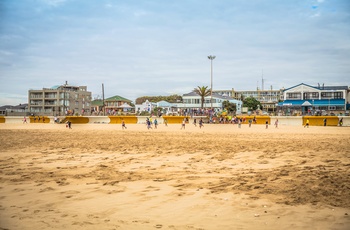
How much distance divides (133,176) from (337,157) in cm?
796

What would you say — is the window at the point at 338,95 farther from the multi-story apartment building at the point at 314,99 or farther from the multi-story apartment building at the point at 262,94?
the multi-story apartment building at the point at 262,94

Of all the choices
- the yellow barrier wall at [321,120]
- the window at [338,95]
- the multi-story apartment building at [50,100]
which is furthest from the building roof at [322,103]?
the multi-story apartment building at [50,100]

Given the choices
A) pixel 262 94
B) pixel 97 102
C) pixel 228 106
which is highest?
pixel 262 94

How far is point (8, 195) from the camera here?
260 inches

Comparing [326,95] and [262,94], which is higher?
[262,94]

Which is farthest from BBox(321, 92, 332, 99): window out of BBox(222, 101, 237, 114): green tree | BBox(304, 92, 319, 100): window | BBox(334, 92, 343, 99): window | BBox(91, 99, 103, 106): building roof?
BBox(91, 99, 103, 106): building roof

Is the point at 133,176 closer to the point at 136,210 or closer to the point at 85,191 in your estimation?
the point at 85,191

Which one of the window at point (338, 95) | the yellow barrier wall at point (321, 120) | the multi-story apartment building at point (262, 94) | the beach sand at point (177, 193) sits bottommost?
the beach sand at point (177, 193)

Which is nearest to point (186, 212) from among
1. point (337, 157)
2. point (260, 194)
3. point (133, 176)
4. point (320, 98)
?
point (260, 194)

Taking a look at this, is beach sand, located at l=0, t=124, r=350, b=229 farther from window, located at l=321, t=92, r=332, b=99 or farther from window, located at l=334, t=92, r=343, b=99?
window, located at l=321, t=92, r=332, b=99

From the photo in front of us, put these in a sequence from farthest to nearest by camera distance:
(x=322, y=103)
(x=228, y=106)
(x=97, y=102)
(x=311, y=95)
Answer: (x=97, y=102)
(x=228, y=106)
(x=311, y=95)
(x=322, y=103)

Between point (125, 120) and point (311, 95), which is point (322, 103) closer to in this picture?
point (311, 95)

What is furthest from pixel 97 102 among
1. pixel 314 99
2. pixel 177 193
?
pixel 177 193

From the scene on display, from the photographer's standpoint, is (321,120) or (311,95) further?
(311,95)
